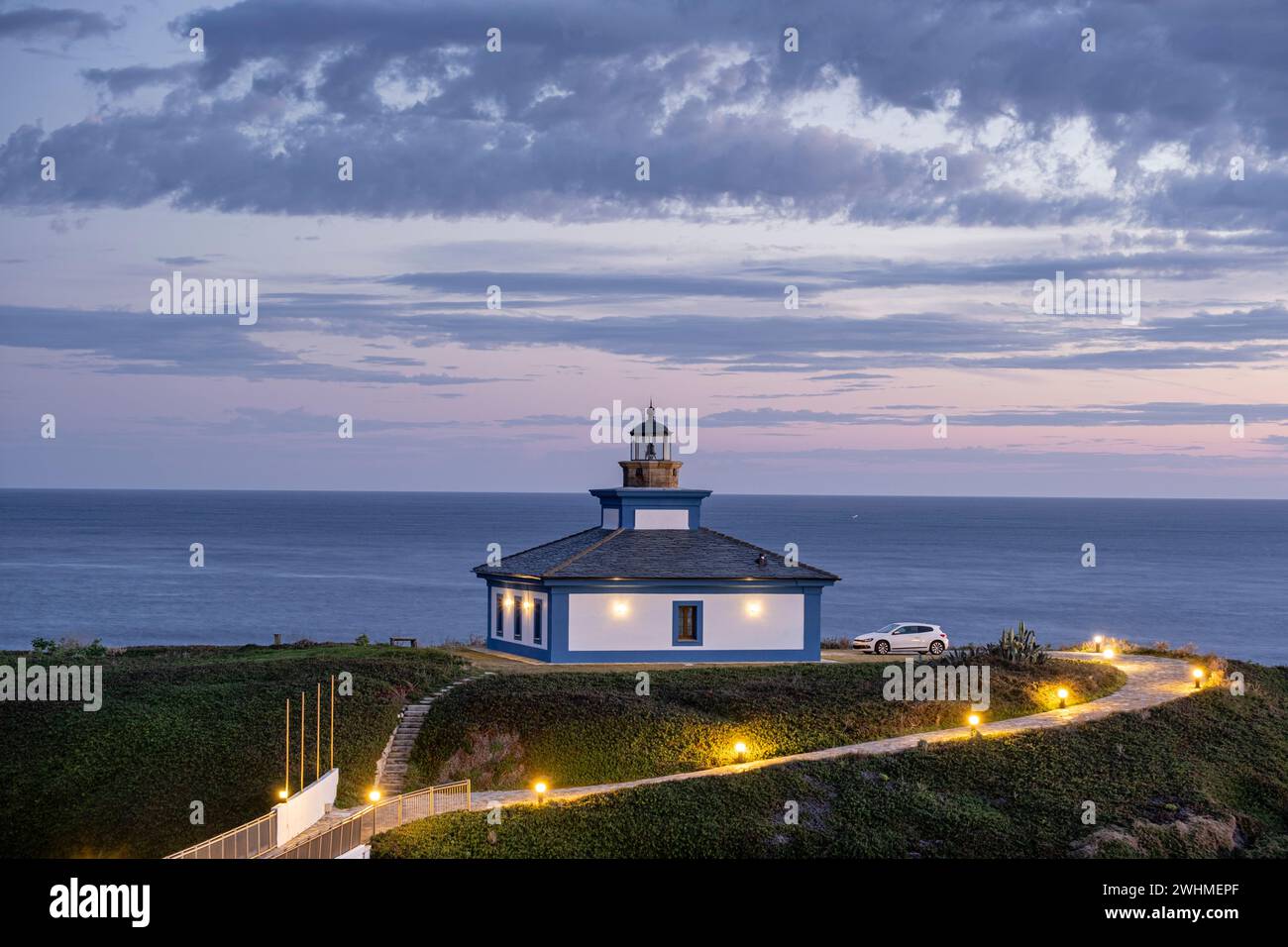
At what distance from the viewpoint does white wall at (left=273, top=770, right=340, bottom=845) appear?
29.0 m

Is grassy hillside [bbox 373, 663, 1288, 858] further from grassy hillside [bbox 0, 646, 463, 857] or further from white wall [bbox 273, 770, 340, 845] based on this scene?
grassy hillside [bbox 0, 646, 463, 857]

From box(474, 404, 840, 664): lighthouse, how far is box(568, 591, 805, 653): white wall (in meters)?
0.03

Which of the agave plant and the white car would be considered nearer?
the agave plant

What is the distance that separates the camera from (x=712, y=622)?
47844 mm

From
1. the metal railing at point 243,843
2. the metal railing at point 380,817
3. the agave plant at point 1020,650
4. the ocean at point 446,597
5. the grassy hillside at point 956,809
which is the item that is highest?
the agave plant at point 1020,650

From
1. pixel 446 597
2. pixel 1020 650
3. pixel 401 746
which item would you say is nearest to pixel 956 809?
pixel 401 746

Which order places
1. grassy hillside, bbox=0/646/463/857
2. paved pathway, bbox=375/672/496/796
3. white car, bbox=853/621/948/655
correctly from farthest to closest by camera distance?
1. white car, bbox=853/621/948/655
2. paved pathway, bbox=375/672/496/796
3. grassy hillside, bbox=0/646/463/857

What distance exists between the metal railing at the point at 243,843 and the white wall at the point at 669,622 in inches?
758

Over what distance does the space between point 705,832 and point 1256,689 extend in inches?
977

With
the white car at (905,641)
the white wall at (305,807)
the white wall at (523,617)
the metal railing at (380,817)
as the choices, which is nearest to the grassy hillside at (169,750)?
the white wall at (305,807)

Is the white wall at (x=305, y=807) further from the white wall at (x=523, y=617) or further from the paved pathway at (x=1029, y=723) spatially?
the white wall at (x=523, y=617)

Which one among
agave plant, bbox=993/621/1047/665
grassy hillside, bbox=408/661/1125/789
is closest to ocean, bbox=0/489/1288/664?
agave plant, bbox=993/621/1047/665

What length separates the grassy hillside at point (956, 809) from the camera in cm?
3089
